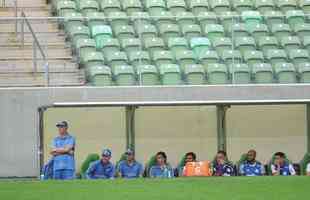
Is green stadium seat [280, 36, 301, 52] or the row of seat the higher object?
green stadium seat [280, 36, 301, 52]

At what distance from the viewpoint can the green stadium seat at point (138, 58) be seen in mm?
21188

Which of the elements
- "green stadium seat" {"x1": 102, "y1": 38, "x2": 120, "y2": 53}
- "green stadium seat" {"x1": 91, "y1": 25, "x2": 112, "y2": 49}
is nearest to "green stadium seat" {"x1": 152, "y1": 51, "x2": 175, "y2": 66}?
"green stadium seat" {"x1": 102, "y1": 38, "x2": 120, "y2": 53}

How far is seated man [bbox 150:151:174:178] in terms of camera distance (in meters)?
19.2

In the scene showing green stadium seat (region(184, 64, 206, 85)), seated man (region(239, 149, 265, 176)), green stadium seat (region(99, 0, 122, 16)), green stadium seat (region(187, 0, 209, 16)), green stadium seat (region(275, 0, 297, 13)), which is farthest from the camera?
green stadium seat (region(275, 0, 297, 13))

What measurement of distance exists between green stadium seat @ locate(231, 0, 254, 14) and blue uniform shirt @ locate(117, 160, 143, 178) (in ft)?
22.6

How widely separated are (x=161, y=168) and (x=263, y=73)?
3.62 m

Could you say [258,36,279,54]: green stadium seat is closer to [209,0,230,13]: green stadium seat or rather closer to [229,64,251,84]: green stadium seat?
[229,64,251,84]: green stadium seat

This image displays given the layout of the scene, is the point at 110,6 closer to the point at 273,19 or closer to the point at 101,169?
the point at 273,19

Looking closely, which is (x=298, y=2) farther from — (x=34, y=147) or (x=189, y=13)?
(x=34, y=147)

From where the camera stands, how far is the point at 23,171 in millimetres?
20922

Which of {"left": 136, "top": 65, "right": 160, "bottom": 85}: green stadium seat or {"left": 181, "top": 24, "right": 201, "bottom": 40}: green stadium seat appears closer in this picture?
{"left": 136, "top": 65, "right": 160, "bottom": 85}: green stadium seat

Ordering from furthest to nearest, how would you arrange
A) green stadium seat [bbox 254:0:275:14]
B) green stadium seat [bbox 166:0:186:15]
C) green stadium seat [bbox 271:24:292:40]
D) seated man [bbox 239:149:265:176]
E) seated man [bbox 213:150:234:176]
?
Result: green stadium seat [bbox 254:0:275:14], green stadium seat [bbox 166:0:186:15], green stadium seat [bbox 271:24:292:40], seated man [bbox 239:149:265:176], seated man [bbox 213:150:234:176]

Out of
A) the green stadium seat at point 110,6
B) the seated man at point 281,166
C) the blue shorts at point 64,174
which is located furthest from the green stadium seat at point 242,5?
the blue shorts at point 64,174

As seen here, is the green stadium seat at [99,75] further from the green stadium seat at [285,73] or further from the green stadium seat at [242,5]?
the green stadium seat at [242,5]
